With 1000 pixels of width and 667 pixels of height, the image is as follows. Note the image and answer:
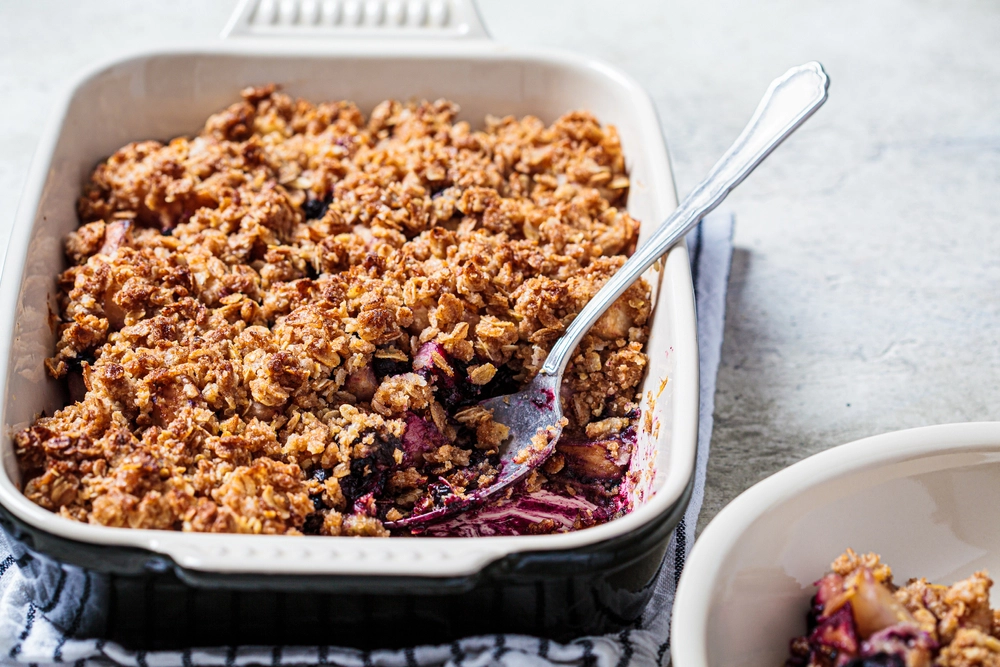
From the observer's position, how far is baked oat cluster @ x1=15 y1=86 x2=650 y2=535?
1182mm

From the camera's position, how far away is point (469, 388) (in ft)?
4.57

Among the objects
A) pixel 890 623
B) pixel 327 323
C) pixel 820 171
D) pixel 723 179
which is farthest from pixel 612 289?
pixel 820 171

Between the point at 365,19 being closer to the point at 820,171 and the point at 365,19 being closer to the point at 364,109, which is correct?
the point at 364,109


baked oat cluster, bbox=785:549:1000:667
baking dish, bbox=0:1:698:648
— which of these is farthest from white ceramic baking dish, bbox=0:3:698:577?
baked oat cluster, bbox=785:549:1000:667

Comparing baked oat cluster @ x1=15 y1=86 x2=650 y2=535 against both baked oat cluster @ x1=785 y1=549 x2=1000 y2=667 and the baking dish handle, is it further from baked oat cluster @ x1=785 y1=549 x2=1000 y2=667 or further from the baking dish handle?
baked oat cluster @ x1=785 y1=549 x2=1000 y2=667

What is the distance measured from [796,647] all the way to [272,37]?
143cm

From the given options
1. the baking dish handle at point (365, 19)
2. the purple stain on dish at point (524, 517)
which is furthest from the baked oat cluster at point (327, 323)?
the baking dish handle at point (365, 19)

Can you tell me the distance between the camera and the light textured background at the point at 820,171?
5.58ft

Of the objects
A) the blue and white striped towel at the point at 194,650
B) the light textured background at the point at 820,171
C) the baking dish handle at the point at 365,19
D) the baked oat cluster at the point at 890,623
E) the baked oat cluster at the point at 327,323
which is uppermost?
the baking dish handle at the point at 365,19

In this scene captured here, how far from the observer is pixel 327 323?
1.34 metres

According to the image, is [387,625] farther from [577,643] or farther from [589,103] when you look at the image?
[589,103]

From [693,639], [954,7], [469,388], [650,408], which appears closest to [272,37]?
[469,388]

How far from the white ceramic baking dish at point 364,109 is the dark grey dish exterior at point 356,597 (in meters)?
0.02

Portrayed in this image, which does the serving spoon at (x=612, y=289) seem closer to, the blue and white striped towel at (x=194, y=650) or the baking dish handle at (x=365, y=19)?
the blue and white striped towel at (x=194, y=650)
